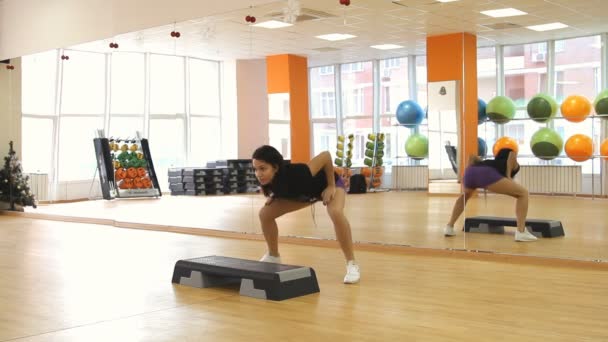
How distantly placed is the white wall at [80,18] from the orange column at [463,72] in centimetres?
220

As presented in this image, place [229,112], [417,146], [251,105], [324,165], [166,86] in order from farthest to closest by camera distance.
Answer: [166,86], [229,112], [251,105], [417,146], [324,165]

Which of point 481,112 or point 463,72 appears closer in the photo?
point 481,112

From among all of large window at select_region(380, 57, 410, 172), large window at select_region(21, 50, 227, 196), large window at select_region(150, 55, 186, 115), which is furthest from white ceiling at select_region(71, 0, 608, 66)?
large window at select_region(21, 50, 227, 196)

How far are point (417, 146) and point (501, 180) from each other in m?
0.89

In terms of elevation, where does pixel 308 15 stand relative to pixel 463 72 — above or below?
above

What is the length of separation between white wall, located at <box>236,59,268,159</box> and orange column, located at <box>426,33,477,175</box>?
2.28 m

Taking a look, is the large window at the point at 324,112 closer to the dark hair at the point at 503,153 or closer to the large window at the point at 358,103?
the large window at the point at 358,103

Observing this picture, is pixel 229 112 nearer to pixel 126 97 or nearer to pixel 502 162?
pixel 126 97

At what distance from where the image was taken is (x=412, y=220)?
6.42 meters

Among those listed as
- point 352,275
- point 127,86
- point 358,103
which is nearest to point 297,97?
point 358,103

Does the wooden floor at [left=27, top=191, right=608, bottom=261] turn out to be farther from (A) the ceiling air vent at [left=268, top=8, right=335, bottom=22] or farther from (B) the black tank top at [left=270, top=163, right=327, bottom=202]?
(A) the ceiling air vent at [left=268, top=8, right=335, bottom=22]

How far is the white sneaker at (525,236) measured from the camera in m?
5.61

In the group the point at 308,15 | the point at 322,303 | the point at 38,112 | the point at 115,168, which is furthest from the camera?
the point at 115,168

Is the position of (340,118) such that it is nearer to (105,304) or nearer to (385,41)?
(385,41)
